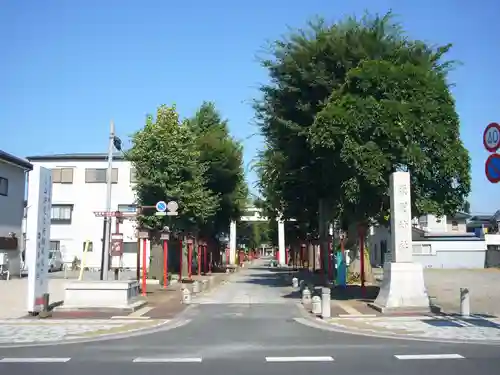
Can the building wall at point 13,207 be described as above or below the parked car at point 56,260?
above

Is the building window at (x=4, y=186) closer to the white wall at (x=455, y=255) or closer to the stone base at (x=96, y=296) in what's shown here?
the stone base at (x=96, y=296)

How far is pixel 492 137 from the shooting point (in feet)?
41.5

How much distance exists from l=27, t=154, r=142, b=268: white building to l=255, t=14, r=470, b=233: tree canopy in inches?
1212

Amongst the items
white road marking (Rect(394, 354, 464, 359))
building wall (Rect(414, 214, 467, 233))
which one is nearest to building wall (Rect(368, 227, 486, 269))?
building wall (Rect(414, 214, 467, 233))

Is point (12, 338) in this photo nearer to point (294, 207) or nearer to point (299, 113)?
point (299, 113)

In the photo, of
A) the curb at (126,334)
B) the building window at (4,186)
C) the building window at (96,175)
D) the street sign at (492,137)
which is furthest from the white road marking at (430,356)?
the building window at (96,175)

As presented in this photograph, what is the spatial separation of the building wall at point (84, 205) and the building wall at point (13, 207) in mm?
17260

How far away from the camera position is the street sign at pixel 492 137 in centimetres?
1248

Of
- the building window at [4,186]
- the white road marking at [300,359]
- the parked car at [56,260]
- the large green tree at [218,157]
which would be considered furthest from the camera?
the parked car at [56,260]

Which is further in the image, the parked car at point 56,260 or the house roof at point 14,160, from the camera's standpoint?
the parked car at point 56,260

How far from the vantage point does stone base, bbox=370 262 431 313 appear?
17578 mm

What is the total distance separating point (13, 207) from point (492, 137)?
32.5 m

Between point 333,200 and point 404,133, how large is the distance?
888cm

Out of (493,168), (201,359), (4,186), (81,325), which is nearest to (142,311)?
(81,325)
